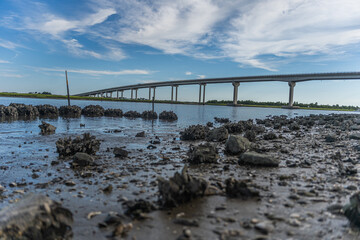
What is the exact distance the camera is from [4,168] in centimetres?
836

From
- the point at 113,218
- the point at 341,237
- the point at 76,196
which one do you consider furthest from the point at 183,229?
the point at 76,196

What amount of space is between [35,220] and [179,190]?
2.81 meters

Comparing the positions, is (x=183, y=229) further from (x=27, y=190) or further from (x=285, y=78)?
(x=285, y=78)

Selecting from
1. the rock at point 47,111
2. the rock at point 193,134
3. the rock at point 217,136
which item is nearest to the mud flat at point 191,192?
the rock at point 217,136

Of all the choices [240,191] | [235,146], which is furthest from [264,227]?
[235,146]

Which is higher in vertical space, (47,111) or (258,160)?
(47,111)

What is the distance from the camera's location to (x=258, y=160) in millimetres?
8844

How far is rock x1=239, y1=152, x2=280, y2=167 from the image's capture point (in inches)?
341

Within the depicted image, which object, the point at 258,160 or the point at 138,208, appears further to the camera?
the point at 258,160

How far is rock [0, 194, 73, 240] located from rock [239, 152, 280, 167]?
6.51m

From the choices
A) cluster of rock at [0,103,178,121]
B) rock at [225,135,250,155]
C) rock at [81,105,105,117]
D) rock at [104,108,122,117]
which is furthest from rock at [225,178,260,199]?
rock at [81,105,105,117]

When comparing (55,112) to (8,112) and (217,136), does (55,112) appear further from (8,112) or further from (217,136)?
(217,136)

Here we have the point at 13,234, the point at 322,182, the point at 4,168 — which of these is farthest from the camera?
the point at 4,168

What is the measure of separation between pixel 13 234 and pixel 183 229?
272 cm
